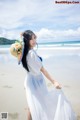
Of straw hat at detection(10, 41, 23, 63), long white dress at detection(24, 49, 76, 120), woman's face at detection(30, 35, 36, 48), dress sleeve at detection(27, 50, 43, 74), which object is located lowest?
long white dress at detection(24, 49, 76, 120)

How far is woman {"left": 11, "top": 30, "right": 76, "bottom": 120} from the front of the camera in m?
2.49

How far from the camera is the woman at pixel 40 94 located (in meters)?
2.49

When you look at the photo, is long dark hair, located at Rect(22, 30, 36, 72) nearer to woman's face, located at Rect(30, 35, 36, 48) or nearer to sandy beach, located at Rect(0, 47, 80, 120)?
woman's face, located at Rect(30, 35, 36, 48)

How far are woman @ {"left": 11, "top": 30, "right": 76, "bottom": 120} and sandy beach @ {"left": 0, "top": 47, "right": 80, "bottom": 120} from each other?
167mm

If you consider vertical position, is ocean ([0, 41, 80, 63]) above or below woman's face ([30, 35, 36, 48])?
below

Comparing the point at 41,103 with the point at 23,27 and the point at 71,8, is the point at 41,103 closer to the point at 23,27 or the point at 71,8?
the point at 23,27

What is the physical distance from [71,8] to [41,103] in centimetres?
89

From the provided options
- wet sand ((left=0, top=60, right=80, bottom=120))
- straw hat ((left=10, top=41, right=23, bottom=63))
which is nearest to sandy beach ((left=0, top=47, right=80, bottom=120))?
wet sand ((left=0, top=60, right=80, bottom=120))

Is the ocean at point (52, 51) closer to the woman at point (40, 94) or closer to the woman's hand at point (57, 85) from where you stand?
the woman at point (40, 94)

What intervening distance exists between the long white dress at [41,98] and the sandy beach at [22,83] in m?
0.18

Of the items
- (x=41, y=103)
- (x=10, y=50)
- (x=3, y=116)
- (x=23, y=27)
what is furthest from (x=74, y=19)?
(x=3, y=116)

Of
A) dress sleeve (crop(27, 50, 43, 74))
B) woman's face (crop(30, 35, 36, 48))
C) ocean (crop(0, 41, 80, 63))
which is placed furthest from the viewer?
ocean (crop(0, 41, 80, 63))

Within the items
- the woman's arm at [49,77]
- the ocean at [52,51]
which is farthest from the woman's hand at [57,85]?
the ocean at [52,51]

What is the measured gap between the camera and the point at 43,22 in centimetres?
273
